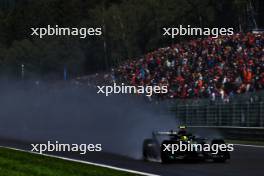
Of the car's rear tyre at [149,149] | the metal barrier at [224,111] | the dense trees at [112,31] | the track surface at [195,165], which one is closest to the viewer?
the track surface at [195,165]

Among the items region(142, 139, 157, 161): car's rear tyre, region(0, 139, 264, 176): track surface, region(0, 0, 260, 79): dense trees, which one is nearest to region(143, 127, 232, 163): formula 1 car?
region(0, 139, 264, 176): track surface

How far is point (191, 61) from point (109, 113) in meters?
4.69

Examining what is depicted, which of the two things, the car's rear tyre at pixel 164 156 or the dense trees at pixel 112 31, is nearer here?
the car's rear tyre at pixel 164 156

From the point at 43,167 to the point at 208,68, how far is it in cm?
1616

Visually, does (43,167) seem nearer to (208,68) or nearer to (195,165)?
(195,165)

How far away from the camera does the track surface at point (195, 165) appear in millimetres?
14820

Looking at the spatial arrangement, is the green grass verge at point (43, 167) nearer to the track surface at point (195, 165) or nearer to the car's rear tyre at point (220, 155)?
the track surface at point (195, 165)

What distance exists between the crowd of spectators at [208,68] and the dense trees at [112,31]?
943 cm

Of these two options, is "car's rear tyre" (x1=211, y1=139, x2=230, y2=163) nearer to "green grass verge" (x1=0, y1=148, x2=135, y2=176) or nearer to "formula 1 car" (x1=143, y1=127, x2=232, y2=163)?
"formula 1 car" (x1=143, y1=127, x2=232, y2=163)

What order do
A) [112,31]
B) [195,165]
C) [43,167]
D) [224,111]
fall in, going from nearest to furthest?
[43,167]
[195,165]
[224,111]
[112,31]

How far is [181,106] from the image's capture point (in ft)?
100.0

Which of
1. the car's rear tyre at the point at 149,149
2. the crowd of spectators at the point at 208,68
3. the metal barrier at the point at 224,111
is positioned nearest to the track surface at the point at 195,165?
the car's rear tyre at the point at 149,149

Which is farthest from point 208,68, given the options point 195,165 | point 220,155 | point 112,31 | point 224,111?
point 112,31

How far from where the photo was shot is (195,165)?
16562 millimetres
